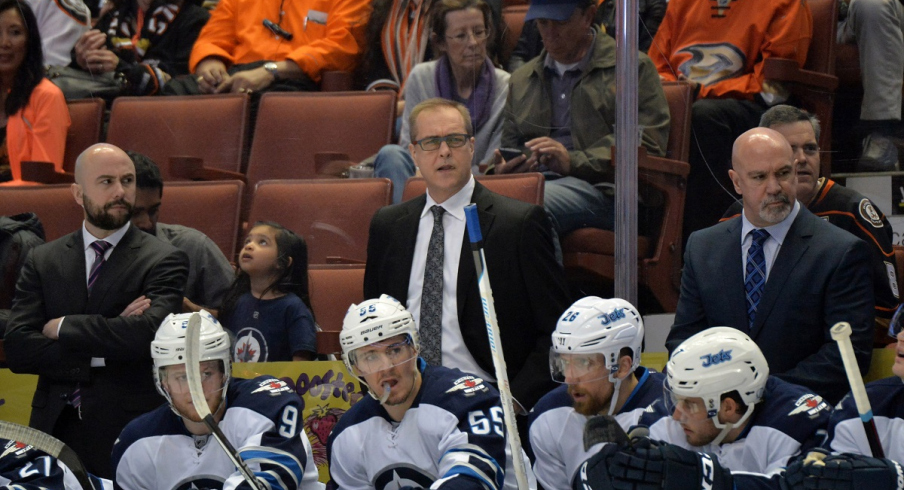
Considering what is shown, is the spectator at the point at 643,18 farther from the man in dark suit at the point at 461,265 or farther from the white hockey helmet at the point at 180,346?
the white hockey helmet at the point at 180,346

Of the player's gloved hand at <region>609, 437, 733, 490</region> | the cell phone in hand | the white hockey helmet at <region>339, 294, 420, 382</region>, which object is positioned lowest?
the player's gloved hand at <region>609, 437, 733, 490</region>

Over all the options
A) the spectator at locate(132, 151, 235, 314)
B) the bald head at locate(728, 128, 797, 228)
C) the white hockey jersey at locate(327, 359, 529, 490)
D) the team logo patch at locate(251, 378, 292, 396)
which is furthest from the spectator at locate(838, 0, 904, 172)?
the spectator at locate(132, 151, 235, 314)

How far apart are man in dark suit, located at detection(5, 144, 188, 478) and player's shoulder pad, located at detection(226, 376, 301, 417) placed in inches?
15.3

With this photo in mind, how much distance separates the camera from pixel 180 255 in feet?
13.6

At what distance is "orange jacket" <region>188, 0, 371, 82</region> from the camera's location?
16.1 feet

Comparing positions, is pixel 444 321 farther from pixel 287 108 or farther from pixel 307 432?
pixel 287 108

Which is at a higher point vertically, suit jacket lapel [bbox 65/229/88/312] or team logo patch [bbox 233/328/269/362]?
suit jacket lapel [bbox 65/229/88/312]

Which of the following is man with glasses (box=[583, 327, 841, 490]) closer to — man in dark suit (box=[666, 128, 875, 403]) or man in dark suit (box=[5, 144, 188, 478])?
man in dark suit (box=[666, 128, 875, 403])

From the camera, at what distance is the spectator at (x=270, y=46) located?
16.4 feet

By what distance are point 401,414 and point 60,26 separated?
254 centimetres

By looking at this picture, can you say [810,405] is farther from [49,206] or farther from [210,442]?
[49,206]

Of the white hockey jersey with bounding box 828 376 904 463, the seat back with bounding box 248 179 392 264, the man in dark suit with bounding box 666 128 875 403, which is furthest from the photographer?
the seat back with bounding box 248 179 392 264

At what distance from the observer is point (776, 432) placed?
128 inches

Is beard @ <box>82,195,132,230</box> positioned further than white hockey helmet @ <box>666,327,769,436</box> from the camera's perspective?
Yes
